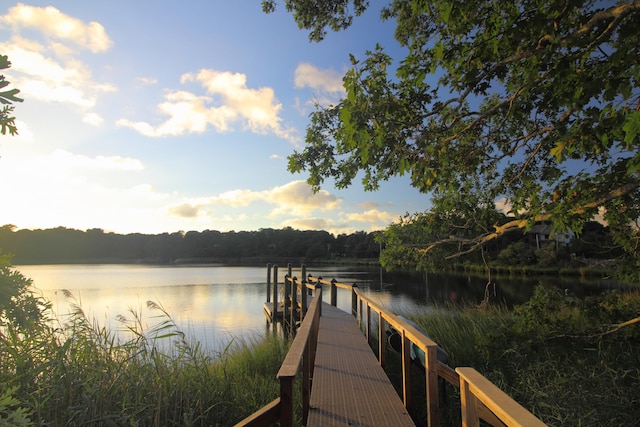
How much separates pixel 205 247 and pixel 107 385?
103m

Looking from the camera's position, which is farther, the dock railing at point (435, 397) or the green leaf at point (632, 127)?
the green leaf at point (632, 127)

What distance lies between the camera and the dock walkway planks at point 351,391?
308cm

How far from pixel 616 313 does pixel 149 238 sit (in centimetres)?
11471

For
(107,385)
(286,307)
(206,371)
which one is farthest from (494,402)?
(286,307)

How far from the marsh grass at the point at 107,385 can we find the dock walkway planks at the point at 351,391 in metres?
1.07

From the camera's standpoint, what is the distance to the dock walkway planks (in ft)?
10.1

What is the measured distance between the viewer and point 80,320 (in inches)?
205

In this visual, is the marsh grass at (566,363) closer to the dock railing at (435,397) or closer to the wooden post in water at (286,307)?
the dock railing at (435,397)

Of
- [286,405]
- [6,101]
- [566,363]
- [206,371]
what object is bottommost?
[566,363]

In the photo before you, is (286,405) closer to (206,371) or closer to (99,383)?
(99,383)

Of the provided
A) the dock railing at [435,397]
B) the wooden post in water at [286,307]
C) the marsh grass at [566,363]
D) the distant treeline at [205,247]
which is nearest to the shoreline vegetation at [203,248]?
the distant treeline at [205,247]

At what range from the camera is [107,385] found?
3.95 m

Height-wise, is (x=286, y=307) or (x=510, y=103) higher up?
(x=510, y=103)

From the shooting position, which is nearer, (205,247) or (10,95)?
(10,95)
